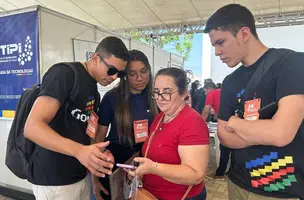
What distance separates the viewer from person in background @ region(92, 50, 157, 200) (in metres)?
1.58

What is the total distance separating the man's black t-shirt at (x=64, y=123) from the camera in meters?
1.14

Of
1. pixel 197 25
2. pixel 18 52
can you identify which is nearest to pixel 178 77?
pixel 18 52

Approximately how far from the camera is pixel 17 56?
2.74 m

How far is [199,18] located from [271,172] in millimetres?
6241

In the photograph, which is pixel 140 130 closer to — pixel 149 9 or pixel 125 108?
pixel 125 108

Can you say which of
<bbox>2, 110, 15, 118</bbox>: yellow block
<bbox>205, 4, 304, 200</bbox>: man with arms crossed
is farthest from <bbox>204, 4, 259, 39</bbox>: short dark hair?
<bbox>2, 110, 15, 118</bbox>: yellow block

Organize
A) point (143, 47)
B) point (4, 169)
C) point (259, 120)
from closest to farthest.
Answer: point (259, 120), point (4, 169), point (143, 47)

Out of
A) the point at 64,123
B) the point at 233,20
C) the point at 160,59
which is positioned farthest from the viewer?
the point at 160,59

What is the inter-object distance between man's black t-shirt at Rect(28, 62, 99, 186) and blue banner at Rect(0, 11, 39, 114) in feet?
5.25

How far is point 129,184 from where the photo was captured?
124cm

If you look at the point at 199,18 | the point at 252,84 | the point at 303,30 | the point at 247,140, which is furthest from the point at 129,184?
the point at 303,30

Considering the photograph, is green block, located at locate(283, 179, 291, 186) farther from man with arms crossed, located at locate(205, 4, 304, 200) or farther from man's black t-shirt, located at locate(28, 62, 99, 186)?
man's black t-shirt, located at locate(28, 62, 99, 186)

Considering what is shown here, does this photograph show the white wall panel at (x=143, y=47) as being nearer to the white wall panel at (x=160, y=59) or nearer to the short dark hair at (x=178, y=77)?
the white wall panel at (x=160, y=59)

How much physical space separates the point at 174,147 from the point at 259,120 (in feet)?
1.25
